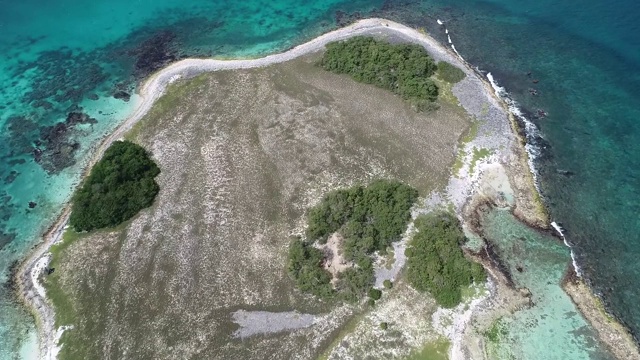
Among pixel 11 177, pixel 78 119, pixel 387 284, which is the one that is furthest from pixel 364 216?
pixel 11 177

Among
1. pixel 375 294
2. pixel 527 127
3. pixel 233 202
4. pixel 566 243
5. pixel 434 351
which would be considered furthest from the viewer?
pixel 527 127

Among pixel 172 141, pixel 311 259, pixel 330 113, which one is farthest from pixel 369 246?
pixel 172 141

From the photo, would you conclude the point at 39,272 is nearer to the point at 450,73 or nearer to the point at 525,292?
the point at 525,292

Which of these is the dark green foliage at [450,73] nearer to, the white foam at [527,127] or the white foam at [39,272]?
the white foam at [527,127]

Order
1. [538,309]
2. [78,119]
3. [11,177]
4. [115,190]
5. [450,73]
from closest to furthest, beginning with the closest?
[538,309]
[115,190]
[11,177]
[78,119]
[450,73]

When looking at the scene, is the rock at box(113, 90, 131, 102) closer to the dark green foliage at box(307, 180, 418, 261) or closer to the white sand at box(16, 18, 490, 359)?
the white sand at box(16, 18, 490, 359)
